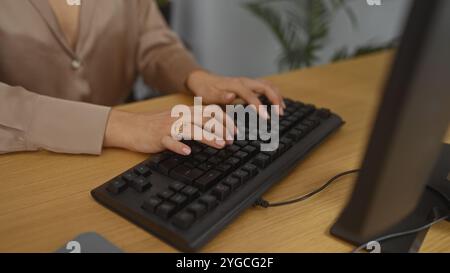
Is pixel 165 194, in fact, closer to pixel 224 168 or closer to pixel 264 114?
pixel 224 168

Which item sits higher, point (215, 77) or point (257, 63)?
point (215, 77)

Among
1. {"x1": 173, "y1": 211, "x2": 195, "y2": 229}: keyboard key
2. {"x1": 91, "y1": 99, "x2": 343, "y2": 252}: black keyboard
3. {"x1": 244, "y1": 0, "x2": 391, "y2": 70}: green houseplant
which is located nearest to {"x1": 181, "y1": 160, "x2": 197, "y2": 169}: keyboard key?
{"x1": 91, "y1": 99, "x2": 343, "y2": 252}: black keyboard

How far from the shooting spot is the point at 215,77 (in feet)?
2.94

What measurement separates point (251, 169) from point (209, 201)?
92mm

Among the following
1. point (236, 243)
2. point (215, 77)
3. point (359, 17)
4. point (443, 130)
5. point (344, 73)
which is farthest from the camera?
point (359, 17)

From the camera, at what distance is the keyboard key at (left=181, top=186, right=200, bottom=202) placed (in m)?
0.49

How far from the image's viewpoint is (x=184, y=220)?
1.49ft

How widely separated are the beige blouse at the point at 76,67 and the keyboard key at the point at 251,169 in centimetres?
24

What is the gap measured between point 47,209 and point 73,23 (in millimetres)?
524

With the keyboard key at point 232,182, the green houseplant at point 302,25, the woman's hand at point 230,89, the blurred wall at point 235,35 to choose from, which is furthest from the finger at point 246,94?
the blurred wall at point 235,35

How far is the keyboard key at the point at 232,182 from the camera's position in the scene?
0.51 metres

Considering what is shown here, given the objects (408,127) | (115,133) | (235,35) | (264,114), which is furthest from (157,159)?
(235,35)

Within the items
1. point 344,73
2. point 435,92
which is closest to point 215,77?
point 344,73
